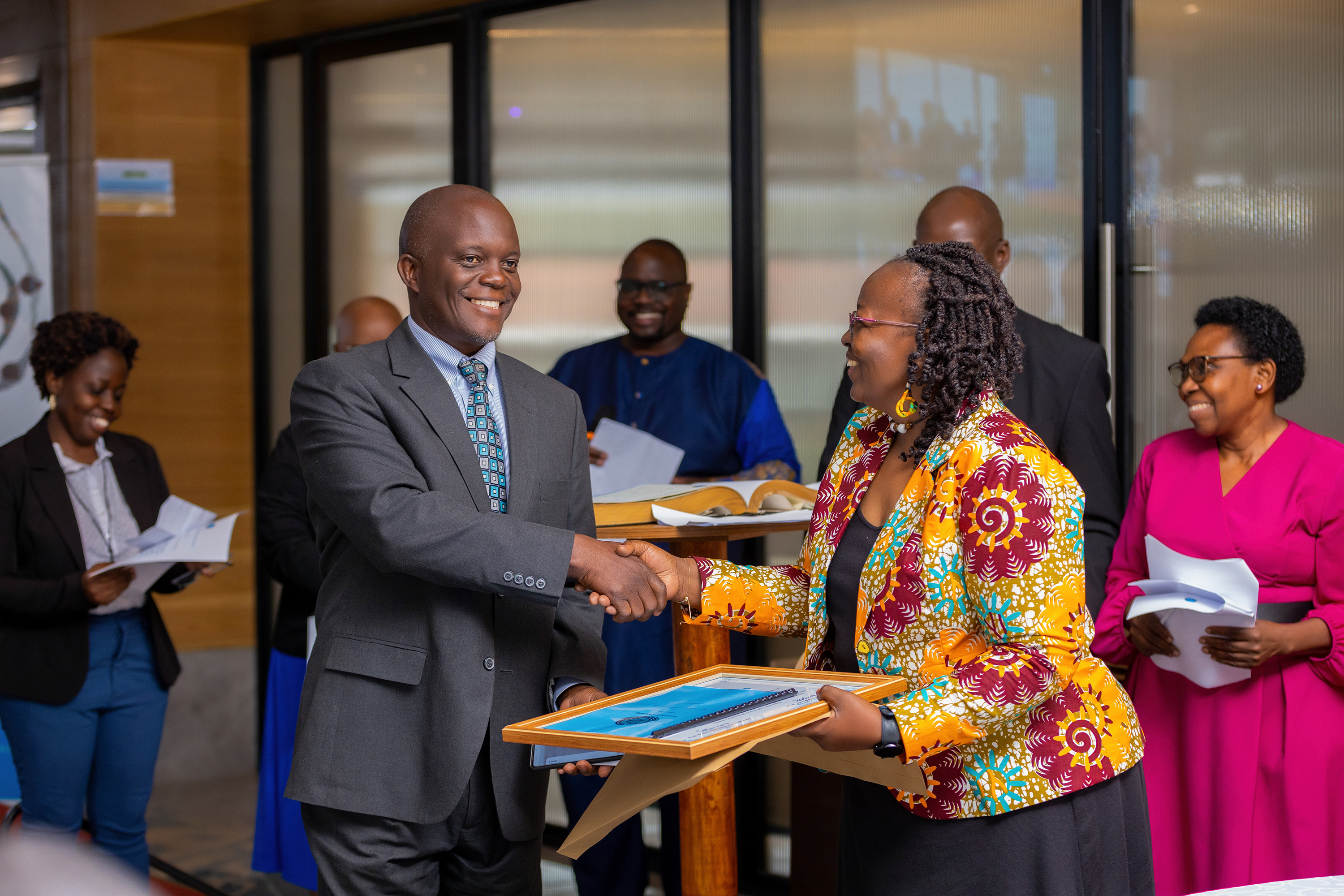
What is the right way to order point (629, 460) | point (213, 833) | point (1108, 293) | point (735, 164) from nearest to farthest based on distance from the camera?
1. point (629, 460)
2. point (1108, 293)
3. point (735, 164)
4. point (213, 833)

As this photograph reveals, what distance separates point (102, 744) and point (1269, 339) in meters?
3.31

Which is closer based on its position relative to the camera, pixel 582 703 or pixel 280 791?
pixel 582 703

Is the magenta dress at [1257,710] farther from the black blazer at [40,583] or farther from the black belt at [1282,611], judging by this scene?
the black blazer at [40,583]

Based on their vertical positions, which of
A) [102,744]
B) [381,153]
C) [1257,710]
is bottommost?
[102,744]

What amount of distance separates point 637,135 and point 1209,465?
2639 mm

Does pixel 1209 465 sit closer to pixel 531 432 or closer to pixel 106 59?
pixel 531 432

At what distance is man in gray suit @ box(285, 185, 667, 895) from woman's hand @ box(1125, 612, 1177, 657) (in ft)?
4.46

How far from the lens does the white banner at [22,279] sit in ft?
18.4

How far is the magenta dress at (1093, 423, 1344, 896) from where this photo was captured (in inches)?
110

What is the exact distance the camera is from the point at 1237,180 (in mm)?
3695

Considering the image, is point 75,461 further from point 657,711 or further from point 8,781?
point 657,711

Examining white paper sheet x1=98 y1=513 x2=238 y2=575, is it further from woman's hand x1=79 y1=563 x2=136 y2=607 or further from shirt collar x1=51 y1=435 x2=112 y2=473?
shirt collar x1=51 y1=435 x2=112 y2=473

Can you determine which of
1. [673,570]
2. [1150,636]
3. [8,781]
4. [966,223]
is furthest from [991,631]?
[8,781]

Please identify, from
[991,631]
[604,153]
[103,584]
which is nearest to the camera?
[991,631]
